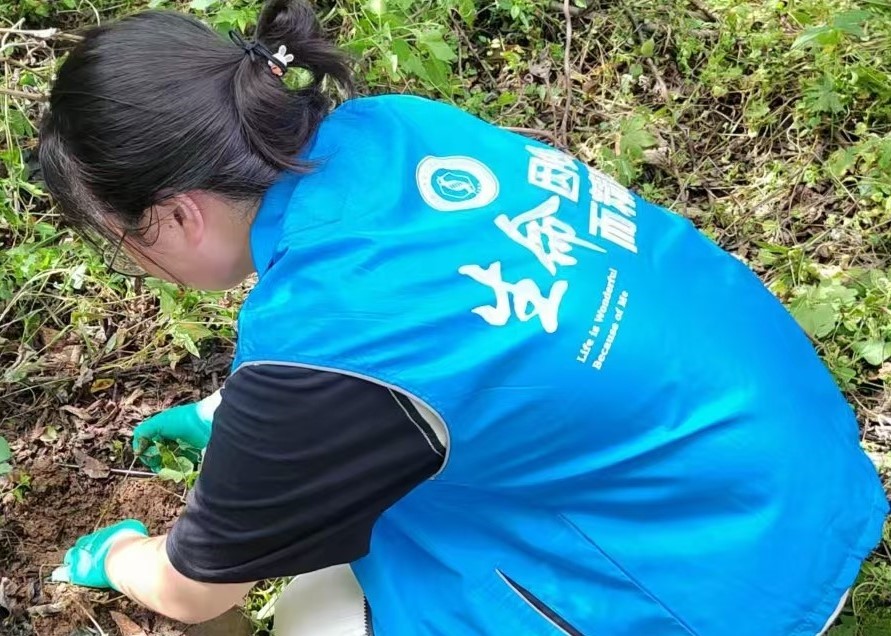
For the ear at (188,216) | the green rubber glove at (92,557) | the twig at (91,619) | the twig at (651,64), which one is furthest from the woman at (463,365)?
the twig at (651,64)

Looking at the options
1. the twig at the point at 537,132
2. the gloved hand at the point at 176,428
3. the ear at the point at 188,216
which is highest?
the ear at the point at 188,216

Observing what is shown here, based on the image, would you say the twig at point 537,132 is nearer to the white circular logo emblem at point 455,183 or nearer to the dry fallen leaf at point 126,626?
the white circular logo emblem at point 455,183

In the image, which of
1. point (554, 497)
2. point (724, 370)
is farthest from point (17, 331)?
point (724, 370)

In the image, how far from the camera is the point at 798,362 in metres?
1.36

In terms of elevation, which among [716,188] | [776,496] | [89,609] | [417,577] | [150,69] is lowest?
[89,609]

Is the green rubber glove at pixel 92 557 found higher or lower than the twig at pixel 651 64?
lower

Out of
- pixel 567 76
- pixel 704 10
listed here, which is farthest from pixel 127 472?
pixel 704 10

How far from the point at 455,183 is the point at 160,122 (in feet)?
1.39

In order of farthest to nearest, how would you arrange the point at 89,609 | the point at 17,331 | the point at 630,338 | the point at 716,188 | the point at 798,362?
1. the point at 716,188
2. the point at 17,331
3. the point at 89,609
4. the point at 798,362
5. the point at 630,338

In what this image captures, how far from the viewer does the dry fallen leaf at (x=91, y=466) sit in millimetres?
2115

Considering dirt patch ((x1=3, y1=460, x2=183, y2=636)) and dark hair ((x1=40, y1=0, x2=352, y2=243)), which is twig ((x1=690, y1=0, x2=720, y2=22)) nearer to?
dark hair ((x1=40, y1=0, x2=352, y2=243))

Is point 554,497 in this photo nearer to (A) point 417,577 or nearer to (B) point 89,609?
(A) point 417,577

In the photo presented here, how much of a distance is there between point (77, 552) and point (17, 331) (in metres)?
0.72

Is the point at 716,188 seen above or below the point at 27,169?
above
